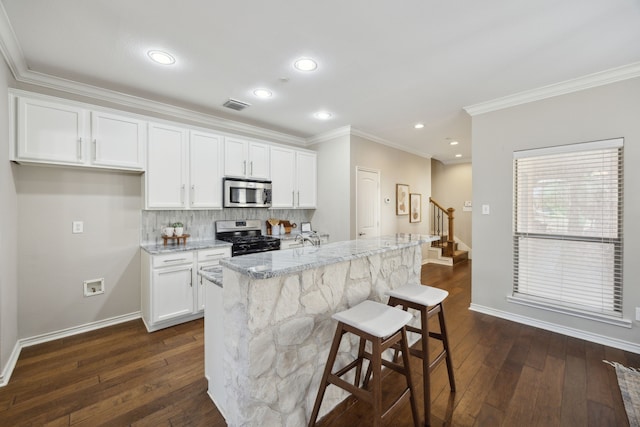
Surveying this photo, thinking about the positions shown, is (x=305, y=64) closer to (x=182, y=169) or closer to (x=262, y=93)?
(x=262, y=93)

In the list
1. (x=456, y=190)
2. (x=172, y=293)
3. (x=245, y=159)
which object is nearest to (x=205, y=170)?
(x=245, y=159)

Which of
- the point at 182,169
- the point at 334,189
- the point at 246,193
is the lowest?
the point at 246,193

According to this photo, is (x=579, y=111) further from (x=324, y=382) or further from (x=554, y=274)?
(x=324, y=382)

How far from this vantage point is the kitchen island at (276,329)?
139cm

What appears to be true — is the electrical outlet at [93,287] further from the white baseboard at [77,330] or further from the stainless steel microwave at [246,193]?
the stainless steel microwave at [246,193]

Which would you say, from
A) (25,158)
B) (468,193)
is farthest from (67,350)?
(468,193)

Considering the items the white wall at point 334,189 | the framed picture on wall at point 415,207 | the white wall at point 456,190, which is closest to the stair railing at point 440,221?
the white wall at point 456,190

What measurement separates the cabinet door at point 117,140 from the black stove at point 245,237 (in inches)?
53.2

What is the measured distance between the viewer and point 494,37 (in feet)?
6.79

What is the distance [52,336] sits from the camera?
2734 mm

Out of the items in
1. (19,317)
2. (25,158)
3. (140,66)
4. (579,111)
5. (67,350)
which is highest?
(140,66)

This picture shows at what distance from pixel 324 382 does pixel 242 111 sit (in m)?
3.34

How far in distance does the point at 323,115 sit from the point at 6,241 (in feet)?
11.4

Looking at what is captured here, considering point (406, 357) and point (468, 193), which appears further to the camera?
point (468, 193)
